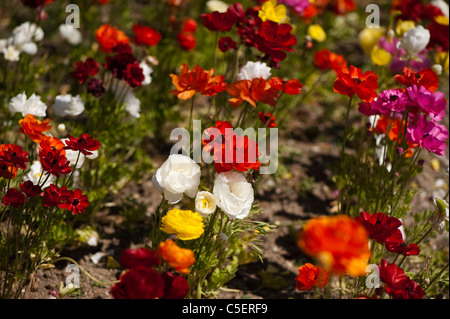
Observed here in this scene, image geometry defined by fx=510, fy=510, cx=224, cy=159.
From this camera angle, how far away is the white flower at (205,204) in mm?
1606

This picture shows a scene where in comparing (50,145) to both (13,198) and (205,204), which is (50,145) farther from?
(205,204)

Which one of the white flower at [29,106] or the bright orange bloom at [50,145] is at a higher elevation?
the white flower at [29,106]

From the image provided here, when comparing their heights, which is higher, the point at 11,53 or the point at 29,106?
the point at 11,53

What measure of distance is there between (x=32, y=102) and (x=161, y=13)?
170cm

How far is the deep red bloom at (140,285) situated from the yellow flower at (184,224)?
26 cm

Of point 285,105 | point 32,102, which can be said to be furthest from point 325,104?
point 32,102

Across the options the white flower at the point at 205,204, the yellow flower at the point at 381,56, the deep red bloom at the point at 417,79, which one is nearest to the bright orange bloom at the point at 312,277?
the white flower at the point at 205,204

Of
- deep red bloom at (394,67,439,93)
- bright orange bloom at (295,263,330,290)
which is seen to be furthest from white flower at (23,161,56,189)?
deep red bloom at (394,67,439,93)

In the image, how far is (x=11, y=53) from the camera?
2596 mm

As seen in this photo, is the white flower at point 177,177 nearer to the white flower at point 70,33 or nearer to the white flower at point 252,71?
the white flower at point 252,71

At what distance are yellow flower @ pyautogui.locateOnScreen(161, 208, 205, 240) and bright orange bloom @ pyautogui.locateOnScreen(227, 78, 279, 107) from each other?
1.71ft

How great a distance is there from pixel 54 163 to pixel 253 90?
0.75 m

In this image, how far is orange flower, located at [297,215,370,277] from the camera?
1.15m

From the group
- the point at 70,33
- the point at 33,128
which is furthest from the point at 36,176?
the point at 70,33
